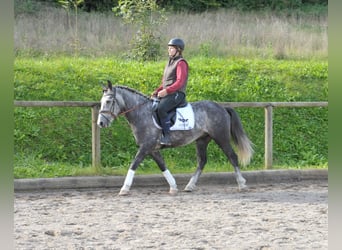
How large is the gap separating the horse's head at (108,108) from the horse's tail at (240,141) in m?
1.69

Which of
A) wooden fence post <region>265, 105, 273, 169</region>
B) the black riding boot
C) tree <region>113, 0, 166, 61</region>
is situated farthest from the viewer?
tree <region>113, 0, 166, 61</region>

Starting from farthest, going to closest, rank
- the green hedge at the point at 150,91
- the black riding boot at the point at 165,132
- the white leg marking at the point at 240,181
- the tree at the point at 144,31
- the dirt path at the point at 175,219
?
the tree at the point at 144,31 → the green hedge at the point at 150,91 → the white leg marking at the point at 240,181 → the black riding boot at the point at 165,132 → the dirt path at the point at 175,219

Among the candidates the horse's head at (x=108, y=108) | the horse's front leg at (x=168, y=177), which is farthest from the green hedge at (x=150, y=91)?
the horse's head at (x=108, y=108)

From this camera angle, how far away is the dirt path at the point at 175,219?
482 centimetres

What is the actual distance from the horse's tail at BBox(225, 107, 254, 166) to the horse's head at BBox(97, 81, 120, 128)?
1.69 m

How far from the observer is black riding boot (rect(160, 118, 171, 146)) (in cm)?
775

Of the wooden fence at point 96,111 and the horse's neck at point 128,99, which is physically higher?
the horse's neck at point 128,99

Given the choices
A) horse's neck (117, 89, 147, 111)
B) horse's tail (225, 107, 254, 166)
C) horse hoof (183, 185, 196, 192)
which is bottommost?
horse hoof (183, 185, 196, 192)

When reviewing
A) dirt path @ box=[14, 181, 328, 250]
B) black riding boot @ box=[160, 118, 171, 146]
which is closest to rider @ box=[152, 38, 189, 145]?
black riding boot @ box=[160, 118, 171, 146]

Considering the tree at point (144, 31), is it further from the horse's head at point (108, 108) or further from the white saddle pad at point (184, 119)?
the horse's head at point (108, 108)

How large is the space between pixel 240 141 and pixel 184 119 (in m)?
0.94

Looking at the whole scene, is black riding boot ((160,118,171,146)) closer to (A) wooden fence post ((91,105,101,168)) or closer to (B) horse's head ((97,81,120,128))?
(B) horse's head ((97,81,120,128))

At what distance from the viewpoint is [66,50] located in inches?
607

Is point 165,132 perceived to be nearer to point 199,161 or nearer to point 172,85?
point 172,85
